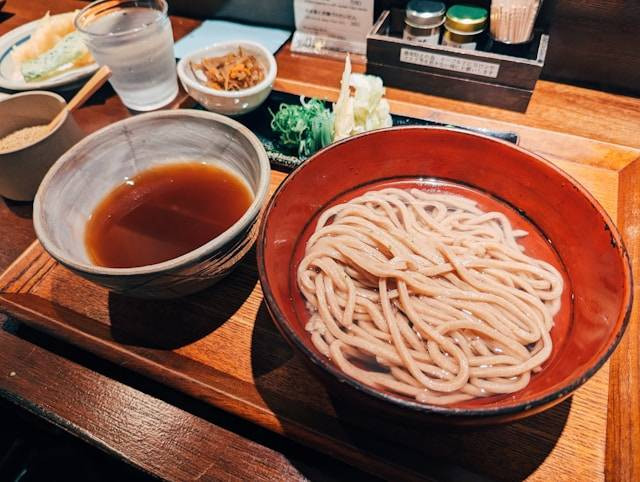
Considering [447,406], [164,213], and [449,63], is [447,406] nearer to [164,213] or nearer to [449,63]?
[164,213]

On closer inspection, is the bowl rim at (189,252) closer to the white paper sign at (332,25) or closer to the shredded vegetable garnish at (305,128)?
the shredded vegetable garnish at (305,128)

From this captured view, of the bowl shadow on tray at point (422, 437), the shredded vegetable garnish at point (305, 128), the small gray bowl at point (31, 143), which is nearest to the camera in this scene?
the bowl shadow on tray at point (422, 437)

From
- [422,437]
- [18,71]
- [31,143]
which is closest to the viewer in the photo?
[422,437]

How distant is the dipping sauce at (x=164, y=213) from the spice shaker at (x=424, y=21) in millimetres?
1089

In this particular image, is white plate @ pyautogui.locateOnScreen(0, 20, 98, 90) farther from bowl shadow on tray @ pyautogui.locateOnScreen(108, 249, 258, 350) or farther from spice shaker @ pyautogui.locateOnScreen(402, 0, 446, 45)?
spice shaker @ pyautogui.locateOnScreen(402, 0, 446, 45)

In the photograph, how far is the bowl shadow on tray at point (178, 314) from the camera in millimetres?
1293

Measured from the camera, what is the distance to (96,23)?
2.12 m

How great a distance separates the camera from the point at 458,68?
6.23 feet

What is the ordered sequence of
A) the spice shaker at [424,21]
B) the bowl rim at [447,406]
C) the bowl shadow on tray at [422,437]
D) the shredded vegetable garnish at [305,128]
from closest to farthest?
the bowl rim at [447,406]
the bowl shadow on tray at [422,437]
the shredded vegetable garnish at [305,128]
the spice shaker at [424,21]

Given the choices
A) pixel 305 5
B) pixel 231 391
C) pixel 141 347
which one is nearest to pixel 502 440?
pixel 231 391

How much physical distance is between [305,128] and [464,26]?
2.68 feet

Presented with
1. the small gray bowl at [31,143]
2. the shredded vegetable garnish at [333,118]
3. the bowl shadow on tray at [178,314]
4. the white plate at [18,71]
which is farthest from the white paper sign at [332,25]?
the bowl shadow on tray at [178,314]

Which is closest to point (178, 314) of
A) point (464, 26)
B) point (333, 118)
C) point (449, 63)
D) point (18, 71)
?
point (333, 118)

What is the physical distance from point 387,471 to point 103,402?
0.77 meters
